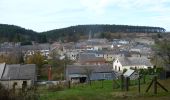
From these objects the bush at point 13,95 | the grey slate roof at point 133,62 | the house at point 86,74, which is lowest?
the house at point 86,74

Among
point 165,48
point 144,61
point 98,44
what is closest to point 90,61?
point 144,61

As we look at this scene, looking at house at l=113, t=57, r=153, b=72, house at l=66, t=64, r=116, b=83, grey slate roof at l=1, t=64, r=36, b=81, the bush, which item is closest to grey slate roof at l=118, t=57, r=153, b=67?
house at l=113, t=57, r=153, b=72

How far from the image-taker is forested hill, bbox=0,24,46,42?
15105 cm

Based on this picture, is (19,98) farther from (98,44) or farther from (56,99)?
(98,44)

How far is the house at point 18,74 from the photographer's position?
38.5 m

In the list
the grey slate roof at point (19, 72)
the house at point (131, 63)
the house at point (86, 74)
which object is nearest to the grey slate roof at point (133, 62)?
the house at point (131, 63)

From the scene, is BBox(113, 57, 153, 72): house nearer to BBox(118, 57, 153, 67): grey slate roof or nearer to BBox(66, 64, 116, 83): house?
BBox(118, 57, 153, 67): grey slate roof

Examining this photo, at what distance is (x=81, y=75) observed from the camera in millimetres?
48906

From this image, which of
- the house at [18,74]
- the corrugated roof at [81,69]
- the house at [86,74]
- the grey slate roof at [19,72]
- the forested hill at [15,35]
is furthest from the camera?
the forested hill at [15,35]

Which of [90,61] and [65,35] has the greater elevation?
[65,35]

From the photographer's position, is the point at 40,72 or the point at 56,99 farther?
the point at 40,72

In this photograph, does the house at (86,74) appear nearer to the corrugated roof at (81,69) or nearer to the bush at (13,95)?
the corrugated roof at (81,69)

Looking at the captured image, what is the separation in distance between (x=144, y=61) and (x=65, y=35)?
127672mm

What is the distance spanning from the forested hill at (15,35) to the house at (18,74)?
107 meters
